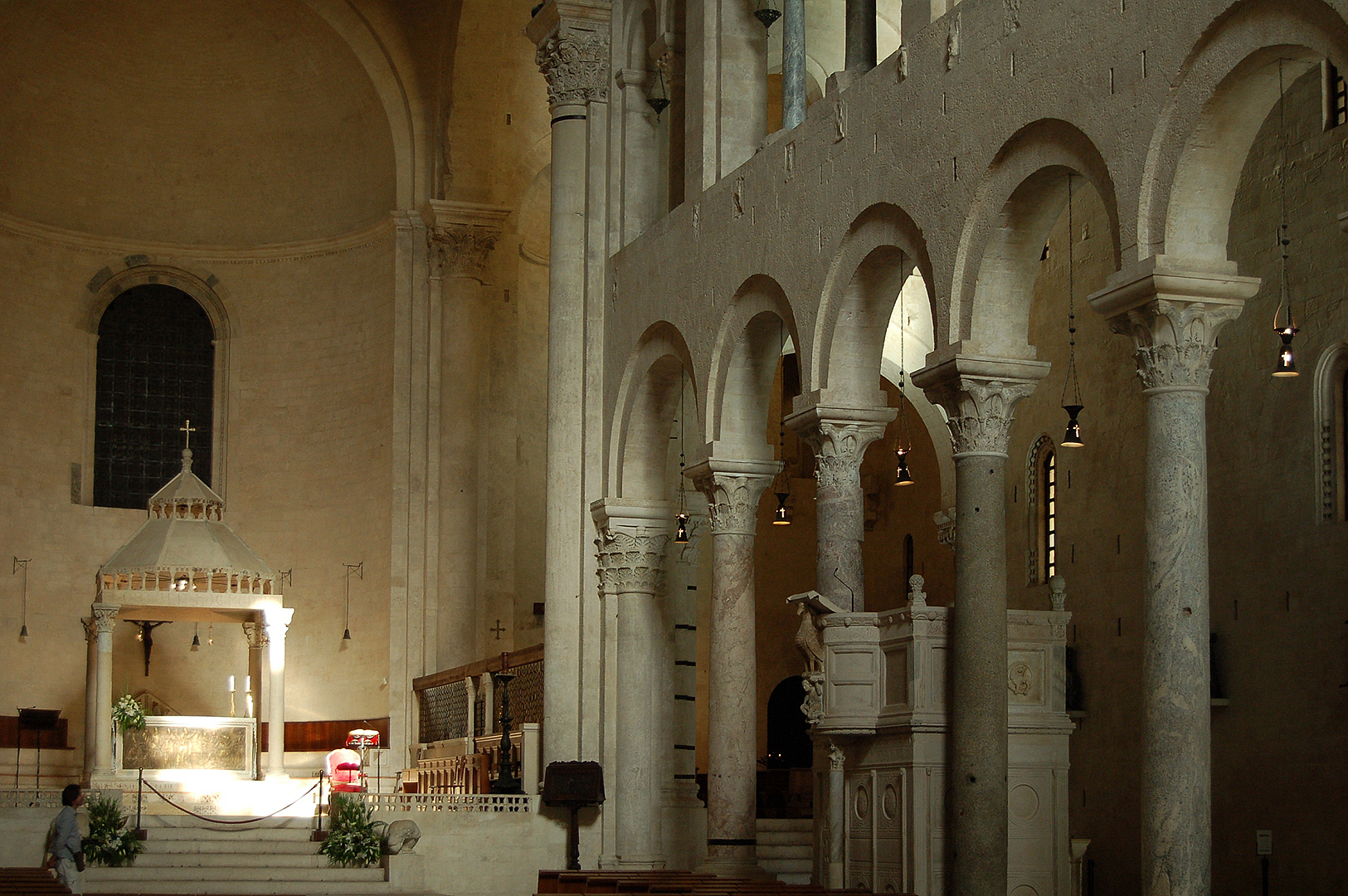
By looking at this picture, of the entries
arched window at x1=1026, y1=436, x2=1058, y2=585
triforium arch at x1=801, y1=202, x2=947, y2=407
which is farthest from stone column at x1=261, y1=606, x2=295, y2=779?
triforium arch at x1=801, y1=202, x2=947, y2=407

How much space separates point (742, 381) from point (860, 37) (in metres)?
4.12

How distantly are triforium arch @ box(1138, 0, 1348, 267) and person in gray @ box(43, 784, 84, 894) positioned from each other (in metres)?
9.71

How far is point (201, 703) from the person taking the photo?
102 feet

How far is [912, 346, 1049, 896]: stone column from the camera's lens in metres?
14.0

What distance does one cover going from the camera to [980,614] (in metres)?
14.3

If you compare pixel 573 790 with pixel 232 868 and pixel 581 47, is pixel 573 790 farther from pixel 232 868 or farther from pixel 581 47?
pixel 581 47

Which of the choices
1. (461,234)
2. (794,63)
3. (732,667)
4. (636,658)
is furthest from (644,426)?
(461,234)

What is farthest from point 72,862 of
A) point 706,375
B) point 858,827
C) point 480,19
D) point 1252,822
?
point 480,19

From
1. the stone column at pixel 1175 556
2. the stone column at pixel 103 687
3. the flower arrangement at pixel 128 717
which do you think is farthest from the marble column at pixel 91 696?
the stone column at pixel 1175 556

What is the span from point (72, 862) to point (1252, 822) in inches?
464

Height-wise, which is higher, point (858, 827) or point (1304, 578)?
point (1304, 578)

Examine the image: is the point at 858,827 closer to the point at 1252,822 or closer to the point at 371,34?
the point at 1252,822

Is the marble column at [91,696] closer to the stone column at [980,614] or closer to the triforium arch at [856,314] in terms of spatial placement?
the triforium arch at [856,314]

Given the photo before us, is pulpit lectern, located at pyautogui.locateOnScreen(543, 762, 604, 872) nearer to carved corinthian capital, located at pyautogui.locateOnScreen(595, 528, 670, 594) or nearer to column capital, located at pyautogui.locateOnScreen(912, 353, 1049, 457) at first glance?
carved corinthian capital, located at pyautogui.locateOnScreen(595, 528, 670, 594)
